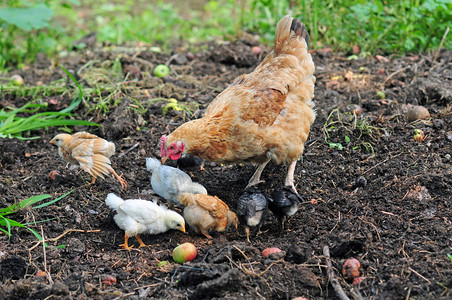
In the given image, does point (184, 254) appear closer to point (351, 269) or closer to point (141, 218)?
point (141, 218)

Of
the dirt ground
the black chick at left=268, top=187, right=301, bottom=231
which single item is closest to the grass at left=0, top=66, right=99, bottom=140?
the dirt ground

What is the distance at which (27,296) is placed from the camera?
353 cm

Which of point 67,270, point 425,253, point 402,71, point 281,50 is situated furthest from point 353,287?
point 402,71

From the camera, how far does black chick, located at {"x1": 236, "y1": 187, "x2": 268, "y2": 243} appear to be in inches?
171

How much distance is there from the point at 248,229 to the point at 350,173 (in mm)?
1351

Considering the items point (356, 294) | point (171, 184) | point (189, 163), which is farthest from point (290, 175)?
point (356, 294)

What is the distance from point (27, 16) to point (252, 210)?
17.1 feet

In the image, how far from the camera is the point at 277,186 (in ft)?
17.5

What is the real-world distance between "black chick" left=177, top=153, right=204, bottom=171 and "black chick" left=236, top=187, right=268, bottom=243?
1.04 meters

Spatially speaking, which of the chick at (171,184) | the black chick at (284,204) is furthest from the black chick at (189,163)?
the black chick at (284,204)

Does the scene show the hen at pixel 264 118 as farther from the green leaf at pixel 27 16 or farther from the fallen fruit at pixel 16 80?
the green leaf at pixel 27 16

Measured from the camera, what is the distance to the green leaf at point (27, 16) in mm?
7418

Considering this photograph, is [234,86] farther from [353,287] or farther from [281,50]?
[353,287]

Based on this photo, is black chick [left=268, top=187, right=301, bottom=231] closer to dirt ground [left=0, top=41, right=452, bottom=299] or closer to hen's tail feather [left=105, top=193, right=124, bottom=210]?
dirt ground [left=0, top=41, right=452, bottom=299]
